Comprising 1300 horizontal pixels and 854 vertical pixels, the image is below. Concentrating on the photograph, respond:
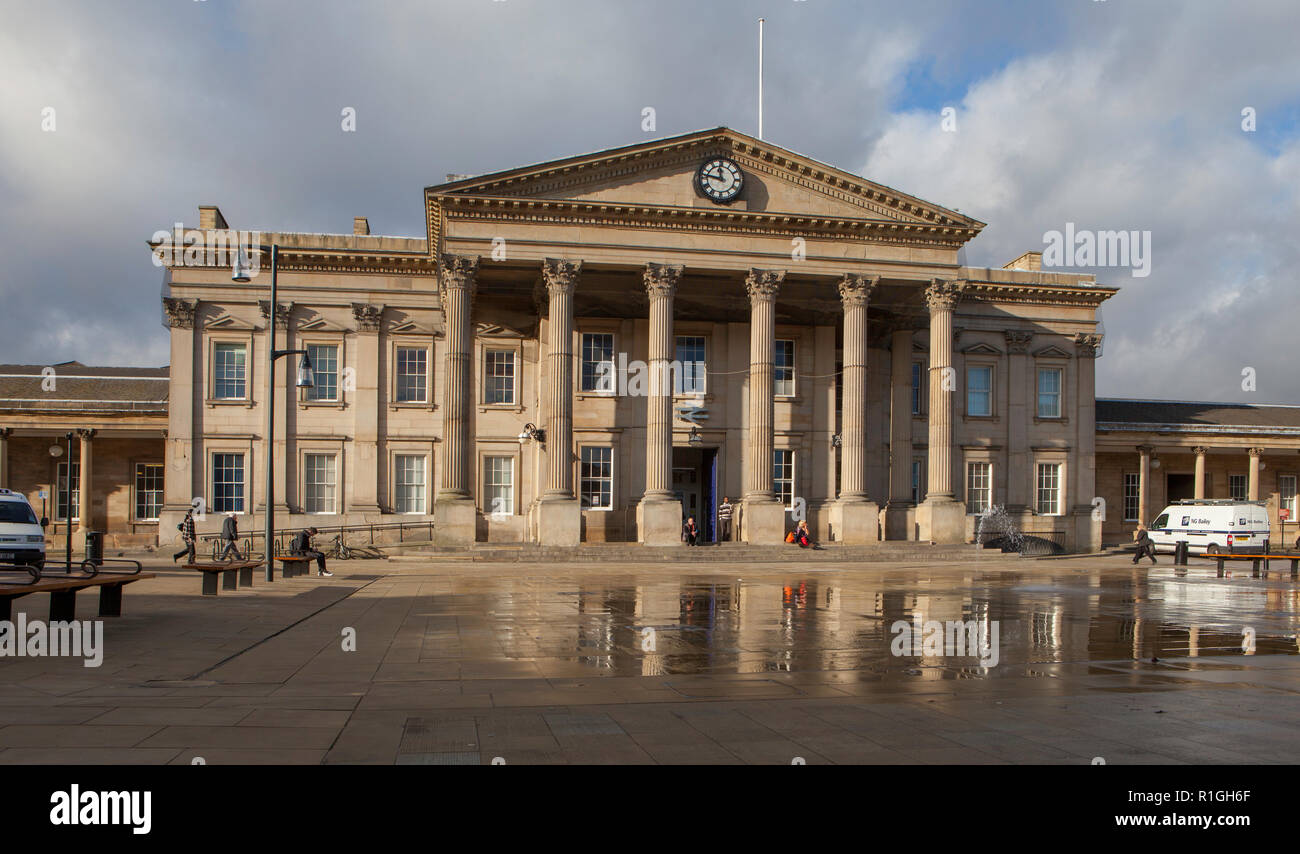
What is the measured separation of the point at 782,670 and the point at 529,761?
498 cm

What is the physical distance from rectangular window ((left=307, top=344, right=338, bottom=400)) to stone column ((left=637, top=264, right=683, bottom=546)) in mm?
14517

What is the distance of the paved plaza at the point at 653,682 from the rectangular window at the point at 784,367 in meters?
22.2

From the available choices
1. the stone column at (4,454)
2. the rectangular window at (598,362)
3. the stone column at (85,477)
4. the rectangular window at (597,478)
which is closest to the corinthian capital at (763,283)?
the rectangular window at (598,362)

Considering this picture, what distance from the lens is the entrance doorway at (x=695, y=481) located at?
42125mm

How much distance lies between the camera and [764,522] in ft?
122

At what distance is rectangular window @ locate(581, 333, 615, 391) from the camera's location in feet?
135

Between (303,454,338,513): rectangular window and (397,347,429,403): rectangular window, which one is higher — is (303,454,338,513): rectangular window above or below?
below

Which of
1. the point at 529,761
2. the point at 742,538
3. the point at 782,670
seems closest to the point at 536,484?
the point at 742,538

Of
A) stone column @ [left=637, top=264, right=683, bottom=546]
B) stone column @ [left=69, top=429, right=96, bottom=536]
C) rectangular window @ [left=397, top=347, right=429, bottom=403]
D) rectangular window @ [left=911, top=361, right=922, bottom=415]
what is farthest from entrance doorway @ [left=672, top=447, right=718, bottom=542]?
stone column @ [left=69, top=429, right=96, bottom=536]

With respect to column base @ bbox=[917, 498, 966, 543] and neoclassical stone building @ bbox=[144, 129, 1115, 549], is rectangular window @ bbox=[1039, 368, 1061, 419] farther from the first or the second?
column base @ bbox=[917, 498, 966, 543]

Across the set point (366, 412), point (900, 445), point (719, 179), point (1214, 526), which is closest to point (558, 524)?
point (366, 412)
